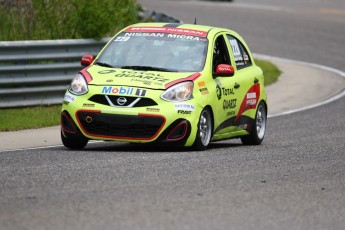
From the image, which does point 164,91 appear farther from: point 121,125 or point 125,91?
point 121,125

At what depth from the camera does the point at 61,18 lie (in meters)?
19.1

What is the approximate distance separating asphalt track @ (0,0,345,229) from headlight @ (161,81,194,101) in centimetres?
63

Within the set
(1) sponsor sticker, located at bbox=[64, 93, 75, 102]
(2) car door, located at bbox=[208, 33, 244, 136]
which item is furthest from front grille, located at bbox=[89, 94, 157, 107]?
(2) car door, located at bbox=[208, 33, 244, 136]

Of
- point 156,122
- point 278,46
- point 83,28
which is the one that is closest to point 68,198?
point 156,122

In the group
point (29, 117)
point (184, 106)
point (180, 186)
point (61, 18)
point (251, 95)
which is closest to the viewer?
point (180, 186)

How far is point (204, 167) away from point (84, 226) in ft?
11.2

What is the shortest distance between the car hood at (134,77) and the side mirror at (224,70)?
42 centimetres

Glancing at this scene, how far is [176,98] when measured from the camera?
12.5 m

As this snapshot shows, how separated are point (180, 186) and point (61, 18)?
10.1 metres

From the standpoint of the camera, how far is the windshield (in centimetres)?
1320

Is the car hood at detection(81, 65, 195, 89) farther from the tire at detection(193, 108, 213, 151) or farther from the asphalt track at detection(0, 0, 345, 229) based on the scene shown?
the asphalt track at detection(0, 0, 345, 229)

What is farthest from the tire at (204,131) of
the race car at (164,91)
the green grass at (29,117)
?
the green grass at (29,117)

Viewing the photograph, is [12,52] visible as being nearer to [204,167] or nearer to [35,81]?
[35,81]

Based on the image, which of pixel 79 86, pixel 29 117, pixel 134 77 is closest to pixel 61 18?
pixel 29 117
